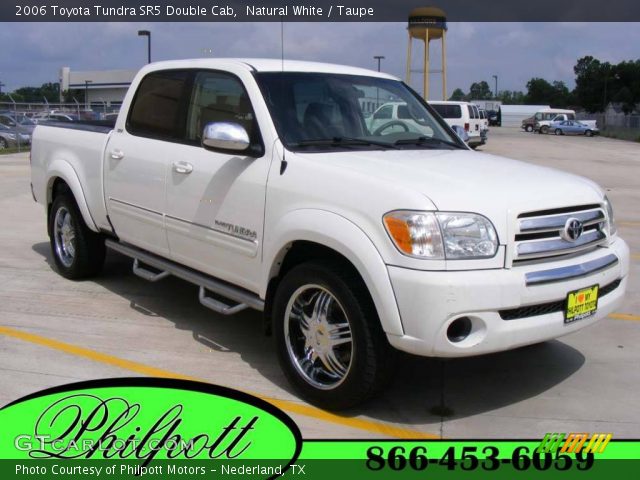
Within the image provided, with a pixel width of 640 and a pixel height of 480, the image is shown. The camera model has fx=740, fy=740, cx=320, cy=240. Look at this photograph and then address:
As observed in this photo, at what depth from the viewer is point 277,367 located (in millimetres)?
4988

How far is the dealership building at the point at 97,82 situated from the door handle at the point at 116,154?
65126 mm

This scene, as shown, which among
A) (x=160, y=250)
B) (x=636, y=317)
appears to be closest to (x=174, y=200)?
(x=160, y=250)

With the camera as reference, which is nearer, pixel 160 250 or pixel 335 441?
pixel 335 441

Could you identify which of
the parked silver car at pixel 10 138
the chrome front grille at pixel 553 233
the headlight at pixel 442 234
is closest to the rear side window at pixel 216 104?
the headlight at pixel 442 234

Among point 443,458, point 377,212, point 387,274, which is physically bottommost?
point 443,458

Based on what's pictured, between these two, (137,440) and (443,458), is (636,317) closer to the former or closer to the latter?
(443,458)

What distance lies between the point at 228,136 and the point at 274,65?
0.93 metres

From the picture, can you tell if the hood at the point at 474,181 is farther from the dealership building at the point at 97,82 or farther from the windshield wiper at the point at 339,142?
the dealership building at the point at 97,82

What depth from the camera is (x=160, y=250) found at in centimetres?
561

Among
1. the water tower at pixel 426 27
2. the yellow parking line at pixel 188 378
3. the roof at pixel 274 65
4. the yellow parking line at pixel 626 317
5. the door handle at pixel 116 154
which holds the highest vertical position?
the water tower at pixel 426 27

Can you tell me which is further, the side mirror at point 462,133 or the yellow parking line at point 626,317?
the side mirror at point 462,133

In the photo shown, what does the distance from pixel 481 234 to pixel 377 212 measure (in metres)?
0.54

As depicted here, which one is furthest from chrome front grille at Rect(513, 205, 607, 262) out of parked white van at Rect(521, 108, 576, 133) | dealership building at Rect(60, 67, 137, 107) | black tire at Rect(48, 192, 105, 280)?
dealership building at Rect(60, 67, 137, 107)

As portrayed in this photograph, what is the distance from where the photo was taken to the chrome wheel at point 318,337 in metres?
4.16
